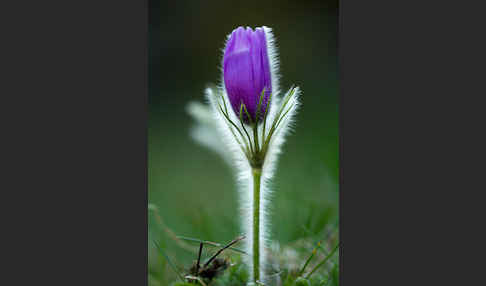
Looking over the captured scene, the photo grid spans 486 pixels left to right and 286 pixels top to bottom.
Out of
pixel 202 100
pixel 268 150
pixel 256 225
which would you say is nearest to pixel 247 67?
pixel 268 150

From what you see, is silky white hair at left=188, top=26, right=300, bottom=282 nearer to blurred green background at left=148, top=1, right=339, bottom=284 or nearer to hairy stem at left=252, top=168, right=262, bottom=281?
hairy stem at left=252, top=168, right=262, bottom=281

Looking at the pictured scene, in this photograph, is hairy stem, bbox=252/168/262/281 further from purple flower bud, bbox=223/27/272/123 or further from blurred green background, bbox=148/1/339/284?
Result: blurred green background, bbox=148/1/339/284

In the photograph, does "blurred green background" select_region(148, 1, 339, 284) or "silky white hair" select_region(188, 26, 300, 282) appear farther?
"blurred green background" select_region(148, 1, 339, 284)

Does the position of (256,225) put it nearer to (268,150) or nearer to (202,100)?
(268,150)

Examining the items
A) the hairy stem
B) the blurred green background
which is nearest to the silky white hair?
the hairy stem

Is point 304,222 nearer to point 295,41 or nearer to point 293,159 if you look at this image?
point 293,159

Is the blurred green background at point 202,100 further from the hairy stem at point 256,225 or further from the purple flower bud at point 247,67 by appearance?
the hairy stem at point 256,225

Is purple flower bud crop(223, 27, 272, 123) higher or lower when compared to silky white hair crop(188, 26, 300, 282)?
higher
